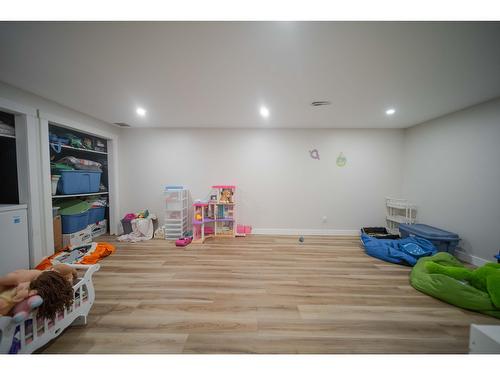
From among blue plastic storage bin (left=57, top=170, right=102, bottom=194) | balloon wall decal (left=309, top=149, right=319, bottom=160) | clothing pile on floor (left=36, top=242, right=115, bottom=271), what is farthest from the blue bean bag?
blue plastic storage bin (left=57, top=170, right=102, bottom=194)

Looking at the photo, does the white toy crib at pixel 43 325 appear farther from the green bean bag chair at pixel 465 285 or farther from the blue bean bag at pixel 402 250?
the blue bean bag at pixel 402 250

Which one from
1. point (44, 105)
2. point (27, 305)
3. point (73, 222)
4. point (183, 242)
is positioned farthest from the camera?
point (183, 242)

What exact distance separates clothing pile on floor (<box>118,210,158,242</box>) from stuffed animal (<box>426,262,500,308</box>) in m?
4.32

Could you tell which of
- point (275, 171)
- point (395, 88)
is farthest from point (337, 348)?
point (275, 171)

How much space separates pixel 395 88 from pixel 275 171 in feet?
7.35

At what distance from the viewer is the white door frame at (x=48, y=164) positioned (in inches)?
92.3

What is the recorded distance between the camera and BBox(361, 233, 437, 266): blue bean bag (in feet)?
8.01

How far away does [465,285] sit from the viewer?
5.34ft

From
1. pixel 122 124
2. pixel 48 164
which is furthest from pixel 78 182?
pixel 122 124

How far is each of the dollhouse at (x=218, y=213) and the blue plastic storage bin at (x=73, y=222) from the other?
1.84 m

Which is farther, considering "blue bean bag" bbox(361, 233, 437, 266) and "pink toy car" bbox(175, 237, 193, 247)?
"pink toy car" bbox(175, 237, 193, 247)

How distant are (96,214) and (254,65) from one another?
3912mm

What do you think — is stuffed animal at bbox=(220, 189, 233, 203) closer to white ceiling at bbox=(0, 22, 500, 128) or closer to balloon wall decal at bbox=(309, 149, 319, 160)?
white ceiling at bbox=(0, 22, 500, 128)

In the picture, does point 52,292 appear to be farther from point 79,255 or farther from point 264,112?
point 264,112
